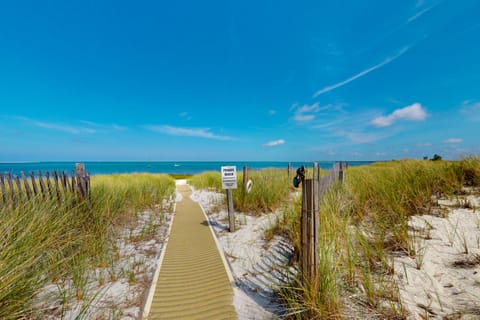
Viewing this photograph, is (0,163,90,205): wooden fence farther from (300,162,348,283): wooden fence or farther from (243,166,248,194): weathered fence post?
Answer: (300,162,348,283): wooden fence

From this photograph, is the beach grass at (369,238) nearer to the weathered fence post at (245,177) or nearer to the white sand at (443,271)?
the white sand at (443,271)

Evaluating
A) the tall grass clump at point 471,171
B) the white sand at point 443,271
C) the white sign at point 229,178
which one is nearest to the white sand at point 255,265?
the white sign at point 229,178

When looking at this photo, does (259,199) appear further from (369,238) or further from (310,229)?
(310,229)

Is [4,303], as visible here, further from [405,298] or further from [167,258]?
[405,298]

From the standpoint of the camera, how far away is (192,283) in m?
2.82

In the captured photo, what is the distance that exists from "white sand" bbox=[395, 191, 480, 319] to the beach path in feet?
7.09

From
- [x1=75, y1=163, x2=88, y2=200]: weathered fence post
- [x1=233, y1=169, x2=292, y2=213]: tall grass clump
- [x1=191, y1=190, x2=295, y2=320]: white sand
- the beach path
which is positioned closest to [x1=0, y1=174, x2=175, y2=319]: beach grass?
[x1=75, y1=163, x2=88, y2=200]: weathered fence post

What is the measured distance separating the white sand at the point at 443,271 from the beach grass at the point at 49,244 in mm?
4154

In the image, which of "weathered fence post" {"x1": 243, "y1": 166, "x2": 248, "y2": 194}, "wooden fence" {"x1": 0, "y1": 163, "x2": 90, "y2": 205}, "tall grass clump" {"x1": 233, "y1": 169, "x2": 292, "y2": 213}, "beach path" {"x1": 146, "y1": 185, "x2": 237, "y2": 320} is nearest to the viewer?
"beach path" {"x1": 146, "y1": 185, "x2": 237, "y2": 320}

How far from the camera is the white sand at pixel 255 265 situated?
2.30 metres

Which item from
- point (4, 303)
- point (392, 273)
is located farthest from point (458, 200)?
point (4, 303)

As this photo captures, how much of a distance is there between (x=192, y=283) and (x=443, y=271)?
3.50 meters

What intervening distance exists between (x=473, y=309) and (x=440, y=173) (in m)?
4.97

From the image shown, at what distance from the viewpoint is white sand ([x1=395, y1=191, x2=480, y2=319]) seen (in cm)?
191
